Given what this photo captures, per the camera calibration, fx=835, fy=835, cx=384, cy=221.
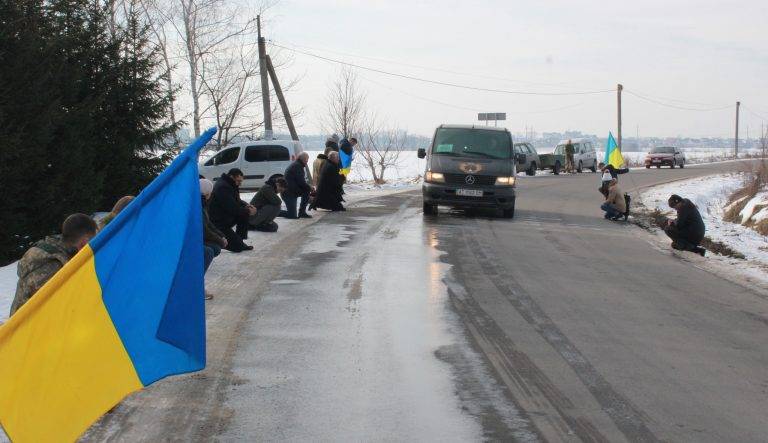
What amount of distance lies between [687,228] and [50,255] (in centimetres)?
1235

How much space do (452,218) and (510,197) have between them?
138cm

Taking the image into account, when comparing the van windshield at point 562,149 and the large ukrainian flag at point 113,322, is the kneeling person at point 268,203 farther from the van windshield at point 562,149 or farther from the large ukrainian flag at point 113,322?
the van windshield at point 562,149

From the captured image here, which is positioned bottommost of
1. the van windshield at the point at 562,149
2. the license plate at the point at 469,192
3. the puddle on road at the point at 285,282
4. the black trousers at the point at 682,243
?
the black trousers at the point at 682,243

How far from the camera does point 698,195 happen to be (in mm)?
30844

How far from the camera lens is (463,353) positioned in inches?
277

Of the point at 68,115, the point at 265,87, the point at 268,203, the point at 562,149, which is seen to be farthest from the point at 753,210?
the point at 562,149

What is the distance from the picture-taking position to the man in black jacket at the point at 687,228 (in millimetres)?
14953

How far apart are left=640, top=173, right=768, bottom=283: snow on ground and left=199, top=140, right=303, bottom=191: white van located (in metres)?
11.8

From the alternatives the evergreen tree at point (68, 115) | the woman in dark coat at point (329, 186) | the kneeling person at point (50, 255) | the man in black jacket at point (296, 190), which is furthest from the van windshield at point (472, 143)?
the kneeling person at point (50, 255)

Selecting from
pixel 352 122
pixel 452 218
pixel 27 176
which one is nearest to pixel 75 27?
pixel 27 176

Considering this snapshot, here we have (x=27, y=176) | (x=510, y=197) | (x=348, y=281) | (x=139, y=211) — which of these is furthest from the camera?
(x=510, y=197)

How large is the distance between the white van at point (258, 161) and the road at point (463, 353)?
14.8 metres

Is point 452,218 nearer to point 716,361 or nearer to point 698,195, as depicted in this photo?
point 716,361

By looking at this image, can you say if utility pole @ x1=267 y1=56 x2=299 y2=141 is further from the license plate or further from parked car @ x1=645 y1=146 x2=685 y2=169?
parked car @ x1=645 y1=146 x2=685 y2=169
